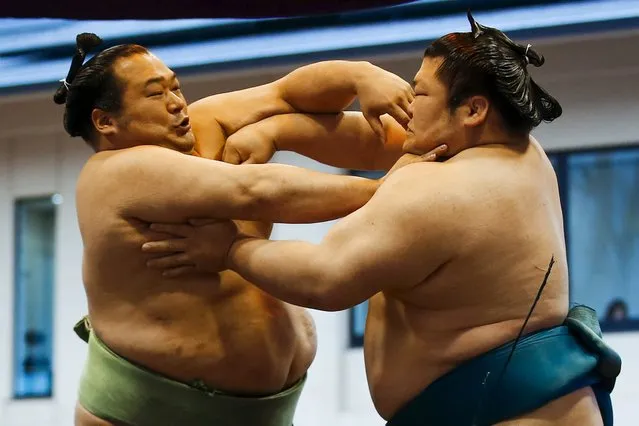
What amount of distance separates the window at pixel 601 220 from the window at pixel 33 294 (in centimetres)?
161

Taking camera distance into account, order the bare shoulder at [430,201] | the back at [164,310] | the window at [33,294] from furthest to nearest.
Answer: the window at [33,294] → the back at [164,310] → the bare shoulder at [430,201]

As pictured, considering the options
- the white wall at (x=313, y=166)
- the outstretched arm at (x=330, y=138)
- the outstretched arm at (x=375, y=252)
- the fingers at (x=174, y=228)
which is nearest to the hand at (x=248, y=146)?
the outstretched arm at (x=330, y=138)

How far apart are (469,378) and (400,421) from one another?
0.15 metres

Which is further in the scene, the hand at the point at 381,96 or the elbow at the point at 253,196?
the hand at the point at 381,96

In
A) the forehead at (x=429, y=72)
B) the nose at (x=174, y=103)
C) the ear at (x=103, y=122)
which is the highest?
the forehead at (x=429, y=72)

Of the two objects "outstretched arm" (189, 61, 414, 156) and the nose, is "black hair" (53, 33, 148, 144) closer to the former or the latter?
the nose

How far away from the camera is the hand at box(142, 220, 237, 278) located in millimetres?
1854

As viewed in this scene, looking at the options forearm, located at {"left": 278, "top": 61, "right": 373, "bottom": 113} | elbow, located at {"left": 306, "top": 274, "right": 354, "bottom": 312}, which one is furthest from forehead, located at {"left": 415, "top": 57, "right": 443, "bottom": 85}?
elbow, located at {"left": 306, "top": 274, "right": 354, "bottom": 312}

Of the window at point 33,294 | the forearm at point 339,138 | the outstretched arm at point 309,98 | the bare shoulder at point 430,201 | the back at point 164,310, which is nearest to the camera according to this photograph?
the bare shoulder at point 430,201

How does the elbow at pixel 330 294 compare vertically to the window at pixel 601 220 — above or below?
above

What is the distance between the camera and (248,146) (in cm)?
203

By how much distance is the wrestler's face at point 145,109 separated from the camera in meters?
1.92

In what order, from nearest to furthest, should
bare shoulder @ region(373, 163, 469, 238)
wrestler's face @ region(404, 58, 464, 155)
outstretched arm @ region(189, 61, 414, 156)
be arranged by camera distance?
bare shoulder @ region(373, 163, 469, 238) → wrestler's face @ region(404, 58, 464, 155) → outstretched arm @ region(189, 61, 414, 156)

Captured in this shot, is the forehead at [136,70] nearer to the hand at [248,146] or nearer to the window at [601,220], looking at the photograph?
the hand at [248,146]
